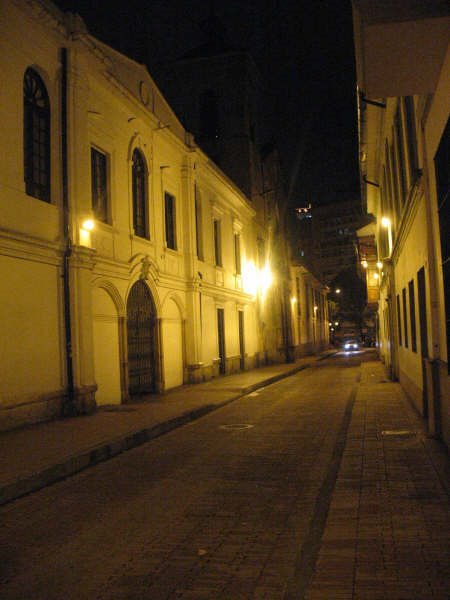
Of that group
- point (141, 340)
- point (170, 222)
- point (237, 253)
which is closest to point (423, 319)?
point (141, 340)

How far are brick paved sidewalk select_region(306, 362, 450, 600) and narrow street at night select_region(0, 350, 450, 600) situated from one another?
16mm

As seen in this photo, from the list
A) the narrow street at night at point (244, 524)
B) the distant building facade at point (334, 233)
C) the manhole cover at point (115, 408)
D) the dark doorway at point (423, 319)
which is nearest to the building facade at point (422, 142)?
the dark doorway at point (423, 319)

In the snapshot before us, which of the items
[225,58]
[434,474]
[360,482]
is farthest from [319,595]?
[225,58]

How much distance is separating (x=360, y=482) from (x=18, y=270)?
24.8 ft

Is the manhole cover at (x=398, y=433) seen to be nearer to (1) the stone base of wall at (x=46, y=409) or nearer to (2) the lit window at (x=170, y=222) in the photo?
(1) the stone base of wall at (x=46, y=409)

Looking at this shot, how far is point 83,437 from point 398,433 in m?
5.34

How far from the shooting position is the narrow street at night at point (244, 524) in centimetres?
422

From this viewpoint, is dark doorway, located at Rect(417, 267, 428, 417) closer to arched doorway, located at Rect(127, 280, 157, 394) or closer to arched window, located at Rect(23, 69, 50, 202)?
arched window, located at Rect(23, 69, 50, 202)

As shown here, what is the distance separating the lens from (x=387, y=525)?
5.39 metres

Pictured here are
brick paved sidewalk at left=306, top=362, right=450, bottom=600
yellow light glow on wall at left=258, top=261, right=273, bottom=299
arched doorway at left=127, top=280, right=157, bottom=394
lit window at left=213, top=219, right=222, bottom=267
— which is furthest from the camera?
yellow light glow on wall at left=258, top=261, right=273, bottom=299

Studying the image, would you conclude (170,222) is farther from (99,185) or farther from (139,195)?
(99,185)

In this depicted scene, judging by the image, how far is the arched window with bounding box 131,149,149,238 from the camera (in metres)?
17.7

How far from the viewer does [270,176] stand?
121ft

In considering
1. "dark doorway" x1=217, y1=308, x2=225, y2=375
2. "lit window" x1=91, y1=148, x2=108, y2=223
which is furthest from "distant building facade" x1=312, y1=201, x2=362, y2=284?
"lit window" x1=91, y1=148, x2=108, y2=223
